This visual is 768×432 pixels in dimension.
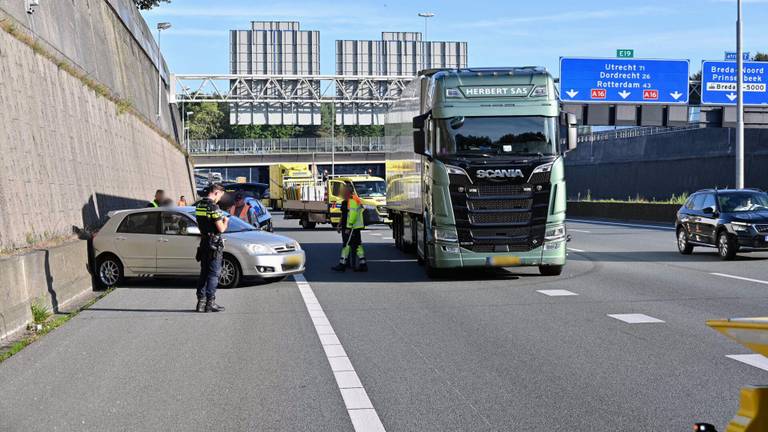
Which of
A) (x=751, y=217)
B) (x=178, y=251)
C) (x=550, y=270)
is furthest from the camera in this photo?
(x=751, y=217)

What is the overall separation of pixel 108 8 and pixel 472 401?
31.8 m

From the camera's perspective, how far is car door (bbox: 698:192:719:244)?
75.8 ft

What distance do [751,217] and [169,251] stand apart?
12.2 metres

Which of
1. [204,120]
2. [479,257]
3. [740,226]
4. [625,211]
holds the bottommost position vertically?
[625,211]

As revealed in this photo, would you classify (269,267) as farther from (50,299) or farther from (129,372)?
(129,372)

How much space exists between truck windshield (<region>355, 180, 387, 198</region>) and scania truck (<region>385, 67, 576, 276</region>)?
21.9m

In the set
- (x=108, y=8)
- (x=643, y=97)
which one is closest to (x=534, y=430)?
(x=108, y=8)

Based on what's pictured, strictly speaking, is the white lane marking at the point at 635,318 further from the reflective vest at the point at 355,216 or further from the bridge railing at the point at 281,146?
the bridge railing at the point at 281,146

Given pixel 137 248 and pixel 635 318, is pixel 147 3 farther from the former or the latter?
pixel 635 318

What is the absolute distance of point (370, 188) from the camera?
41.2 meters

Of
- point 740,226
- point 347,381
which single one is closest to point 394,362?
point 347,381

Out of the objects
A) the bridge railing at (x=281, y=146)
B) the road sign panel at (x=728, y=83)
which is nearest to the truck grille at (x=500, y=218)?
the road sign panel at (x=728, y=83)

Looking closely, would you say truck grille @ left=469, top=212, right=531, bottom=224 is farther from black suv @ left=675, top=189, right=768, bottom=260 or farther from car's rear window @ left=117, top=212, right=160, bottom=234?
black suv @ left=675, top=189, right=768, bottom=260

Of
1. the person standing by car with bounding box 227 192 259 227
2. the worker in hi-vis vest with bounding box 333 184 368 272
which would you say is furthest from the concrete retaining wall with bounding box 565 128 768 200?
the worker in hi-vis vest with bounding box 333 184 368 272
